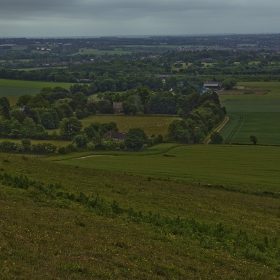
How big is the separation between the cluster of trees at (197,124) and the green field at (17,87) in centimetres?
4419

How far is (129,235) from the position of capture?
14.4 m

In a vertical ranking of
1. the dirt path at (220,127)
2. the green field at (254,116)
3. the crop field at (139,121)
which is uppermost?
the green field at (254,116)

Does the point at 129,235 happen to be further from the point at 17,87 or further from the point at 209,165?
the point at 17,87

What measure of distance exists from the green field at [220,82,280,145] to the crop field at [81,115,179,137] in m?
10.4

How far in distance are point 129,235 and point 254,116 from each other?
74755mm

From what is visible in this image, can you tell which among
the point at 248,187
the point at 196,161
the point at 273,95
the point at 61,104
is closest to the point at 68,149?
the point at 196,161

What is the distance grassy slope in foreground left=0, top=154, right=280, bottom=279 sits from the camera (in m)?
11.2

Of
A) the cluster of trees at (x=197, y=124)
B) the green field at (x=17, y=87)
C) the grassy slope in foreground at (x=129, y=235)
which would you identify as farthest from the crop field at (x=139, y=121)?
the grassy slope in foreground at (x=129, y=235)

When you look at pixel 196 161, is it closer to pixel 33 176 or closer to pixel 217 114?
pixel 33 176

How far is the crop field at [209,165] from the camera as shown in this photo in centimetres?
3183

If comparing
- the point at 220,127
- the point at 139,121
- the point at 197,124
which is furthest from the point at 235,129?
the point at 139,121

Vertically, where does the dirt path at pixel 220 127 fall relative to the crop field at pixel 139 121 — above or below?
above

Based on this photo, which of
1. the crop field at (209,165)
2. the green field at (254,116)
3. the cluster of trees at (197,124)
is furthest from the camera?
the green field at (254,116)

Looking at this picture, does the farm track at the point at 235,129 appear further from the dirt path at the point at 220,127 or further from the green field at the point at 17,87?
the green field at the point at 17,87
